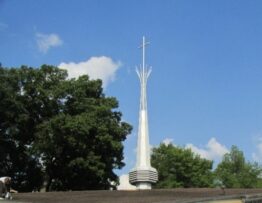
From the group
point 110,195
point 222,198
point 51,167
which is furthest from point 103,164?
point 222,198

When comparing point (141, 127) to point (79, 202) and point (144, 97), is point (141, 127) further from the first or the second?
point (79, 202)

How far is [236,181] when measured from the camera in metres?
55.5

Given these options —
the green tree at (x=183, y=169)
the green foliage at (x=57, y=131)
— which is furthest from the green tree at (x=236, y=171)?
the green foliage at (x=57, y=131)

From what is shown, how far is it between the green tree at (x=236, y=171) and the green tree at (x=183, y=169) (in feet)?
4.57

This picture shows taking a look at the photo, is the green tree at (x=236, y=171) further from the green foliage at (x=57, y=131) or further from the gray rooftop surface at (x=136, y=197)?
the gray rooftop surface at (x=136, y=197)

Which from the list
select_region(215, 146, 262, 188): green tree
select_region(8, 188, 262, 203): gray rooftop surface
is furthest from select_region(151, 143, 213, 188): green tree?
select_region(8, 188, 262, 203): gray rooftop surface

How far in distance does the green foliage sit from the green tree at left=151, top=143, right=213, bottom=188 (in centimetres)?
912

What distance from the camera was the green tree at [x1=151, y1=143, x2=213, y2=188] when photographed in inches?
2199

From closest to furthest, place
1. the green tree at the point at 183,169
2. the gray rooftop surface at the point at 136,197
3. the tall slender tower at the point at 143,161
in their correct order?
1. the gray rooftop surface at the point at 136,197
2. the tall slender tower at the point at 143,161
3. the green tree at the point at 183,169

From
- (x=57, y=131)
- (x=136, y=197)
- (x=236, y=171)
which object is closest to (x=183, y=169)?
(x=236, y=171)

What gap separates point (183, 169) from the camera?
56469 millimetres

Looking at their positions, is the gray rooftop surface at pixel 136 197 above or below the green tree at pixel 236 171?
below

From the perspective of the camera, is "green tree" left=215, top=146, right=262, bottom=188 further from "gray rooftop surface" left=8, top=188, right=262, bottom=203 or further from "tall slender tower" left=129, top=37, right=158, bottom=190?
"gray rooftop surface" left=8, top=188, right=262, bottom=203

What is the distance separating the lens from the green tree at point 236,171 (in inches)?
2200
